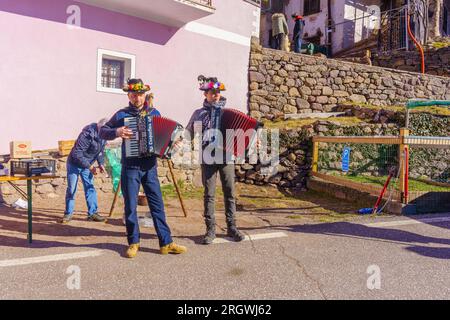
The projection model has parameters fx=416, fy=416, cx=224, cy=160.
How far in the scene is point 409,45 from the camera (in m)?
19.2

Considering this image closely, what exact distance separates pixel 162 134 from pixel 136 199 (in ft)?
2.70

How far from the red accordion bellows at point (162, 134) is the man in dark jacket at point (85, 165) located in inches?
90.4

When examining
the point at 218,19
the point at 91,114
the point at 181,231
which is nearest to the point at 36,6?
the point at 91,114

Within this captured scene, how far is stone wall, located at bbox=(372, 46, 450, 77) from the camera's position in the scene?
18172 mm

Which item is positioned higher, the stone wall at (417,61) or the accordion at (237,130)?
the stone wall at (417,61)

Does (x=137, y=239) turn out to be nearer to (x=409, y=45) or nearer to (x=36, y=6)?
(x=36, y=6)

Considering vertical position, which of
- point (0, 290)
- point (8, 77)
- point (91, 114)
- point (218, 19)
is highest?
point (218, 19)

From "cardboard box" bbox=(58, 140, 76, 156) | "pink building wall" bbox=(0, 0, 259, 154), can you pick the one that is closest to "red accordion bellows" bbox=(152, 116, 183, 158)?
"cardboard box" bbox=(58, 140, 76, 156)

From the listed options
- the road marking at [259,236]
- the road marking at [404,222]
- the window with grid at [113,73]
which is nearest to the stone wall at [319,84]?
the window with grid at [113,73]

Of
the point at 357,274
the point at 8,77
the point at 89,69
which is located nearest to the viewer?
the point at 357,274

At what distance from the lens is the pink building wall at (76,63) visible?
8.86 meters

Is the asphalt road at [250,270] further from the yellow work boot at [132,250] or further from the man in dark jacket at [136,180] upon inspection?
the man in dark jacket at [136,180]

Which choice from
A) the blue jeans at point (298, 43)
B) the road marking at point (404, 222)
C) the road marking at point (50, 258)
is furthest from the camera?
the blue jeans at point (298, 43)

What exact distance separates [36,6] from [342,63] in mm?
11310
